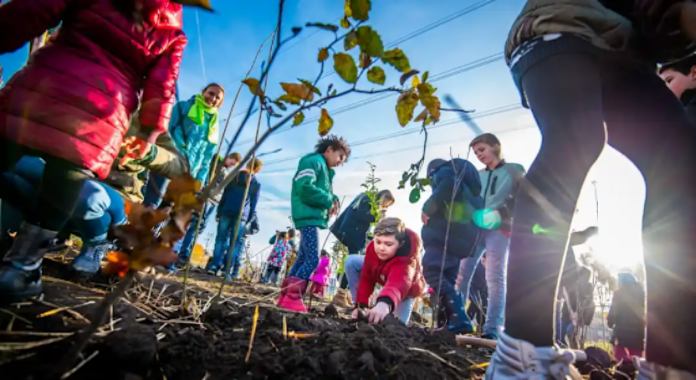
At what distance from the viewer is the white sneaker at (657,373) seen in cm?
89

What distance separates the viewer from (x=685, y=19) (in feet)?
3.16

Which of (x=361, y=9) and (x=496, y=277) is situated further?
(x=496, y=277)

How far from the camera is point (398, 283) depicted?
255cm

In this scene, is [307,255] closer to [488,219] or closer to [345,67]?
[488,219]

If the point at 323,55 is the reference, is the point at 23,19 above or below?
above

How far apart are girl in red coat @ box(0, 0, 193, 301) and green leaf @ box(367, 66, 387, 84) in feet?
2.67

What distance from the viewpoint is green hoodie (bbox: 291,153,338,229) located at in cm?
326

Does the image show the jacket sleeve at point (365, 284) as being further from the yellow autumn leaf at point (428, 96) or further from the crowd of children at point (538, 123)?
the yellow autumn leaf at point (428, 96)

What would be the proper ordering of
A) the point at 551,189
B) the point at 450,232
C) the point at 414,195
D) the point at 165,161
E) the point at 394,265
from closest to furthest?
the point at 551,189 < the point at 414,195 < the point at 165,161 < the point at 394,265 < the point at 450,232

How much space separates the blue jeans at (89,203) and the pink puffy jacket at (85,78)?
19.7 inches

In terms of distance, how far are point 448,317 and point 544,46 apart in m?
2.38

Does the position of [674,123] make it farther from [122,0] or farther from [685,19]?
[122,0]

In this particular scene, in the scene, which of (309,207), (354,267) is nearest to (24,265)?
(309,207)

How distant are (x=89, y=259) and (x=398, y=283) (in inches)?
87.1
